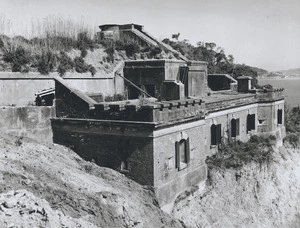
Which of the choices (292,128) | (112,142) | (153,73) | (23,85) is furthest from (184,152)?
(292,128)

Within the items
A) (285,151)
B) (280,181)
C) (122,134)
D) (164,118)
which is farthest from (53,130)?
(285,151)

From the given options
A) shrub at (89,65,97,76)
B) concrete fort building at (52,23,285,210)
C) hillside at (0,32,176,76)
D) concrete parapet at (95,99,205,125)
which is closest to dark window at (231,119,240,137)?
concrete fort building at (52,23,285,210)

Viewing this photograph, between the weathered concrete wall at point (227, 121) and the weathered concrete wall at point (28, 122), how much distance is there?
28.6 feet

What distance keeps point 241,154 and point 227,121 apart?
2.21 metres

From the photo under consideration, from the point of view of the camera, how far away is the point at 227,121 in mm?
25172

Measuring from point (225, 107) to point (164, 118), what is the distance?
28.6 feet

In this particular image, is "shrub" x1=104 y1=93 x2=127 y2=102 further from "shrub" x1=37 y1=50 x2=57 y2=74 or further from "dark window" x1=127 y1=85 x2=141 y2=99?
"shrub" x1=37 y1=50 x2=57 y2=74

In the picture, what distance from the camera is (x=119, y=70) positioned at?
1023 inches

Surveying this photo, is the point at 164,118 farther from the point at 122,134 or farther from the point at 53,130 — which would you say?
the point at 53,130

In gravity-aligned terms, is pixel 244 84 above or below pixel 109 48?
below

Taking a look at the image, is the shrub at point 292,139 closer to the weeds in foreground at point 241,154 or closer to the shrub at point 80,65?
the weeds in foreground at point 241,154

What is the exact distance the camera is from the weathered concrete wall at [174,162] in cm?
1667

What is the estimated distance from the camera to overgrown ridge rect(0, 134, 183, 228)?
12.0m

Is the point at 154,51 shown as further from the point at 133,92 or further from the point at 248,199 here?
the point at 248,199
